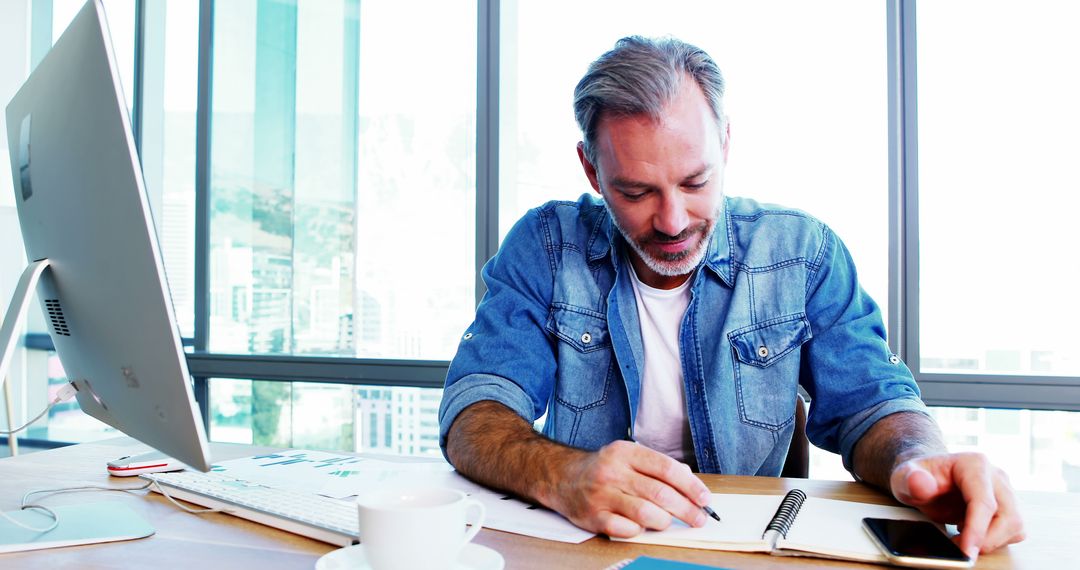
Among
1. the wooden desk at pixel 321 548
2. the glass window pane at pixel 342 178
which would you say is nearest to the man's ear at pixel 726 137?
the wooden desk at pixel 321 548

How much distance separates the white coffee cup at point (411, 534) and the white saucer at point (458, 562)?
0.15ft

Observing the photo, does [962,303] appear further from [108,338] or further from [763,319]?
[108,338]

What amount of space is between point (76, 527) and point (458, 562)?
0.47 meters

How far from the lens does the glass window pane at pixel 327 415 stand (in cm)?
297

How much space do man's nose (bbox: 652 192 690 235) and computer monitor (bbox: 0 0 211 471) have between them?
0.83m

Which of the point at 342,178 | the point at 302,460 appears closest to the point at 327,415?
the point at 342,178

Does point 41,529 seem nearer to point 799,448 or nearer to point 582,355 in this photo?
point 582,355

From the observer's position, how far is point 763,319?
136cm

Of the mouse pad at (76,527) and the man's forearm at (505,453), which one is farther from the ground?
the man's forearm at (505,453)

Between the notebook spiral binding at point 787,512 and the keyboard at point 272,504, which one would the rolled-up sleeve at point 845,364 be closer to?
the notebook spiral binding at point 787,512

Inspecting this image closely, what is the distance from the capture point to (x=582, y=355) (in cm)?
142

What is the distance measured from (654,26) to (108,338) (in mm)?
2332

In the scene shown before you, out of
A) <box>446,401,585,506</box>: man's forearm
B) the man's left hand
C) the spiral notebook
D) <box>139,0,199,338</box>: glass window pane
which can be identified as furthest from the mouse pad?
<box>139,0,199,338</box>: glass window pane

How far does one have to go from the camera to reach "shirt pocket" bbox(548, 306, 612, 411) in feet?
4.65
